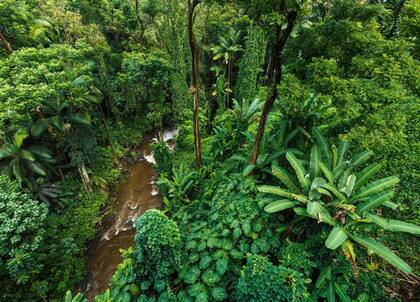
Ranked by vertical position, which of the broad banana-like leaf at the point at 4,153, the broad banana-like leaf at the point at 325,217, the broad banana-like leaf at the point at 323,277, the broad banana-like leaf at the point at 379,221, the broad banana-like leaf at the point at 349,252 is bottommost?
the broad banana-like leaf at the point at 4,153

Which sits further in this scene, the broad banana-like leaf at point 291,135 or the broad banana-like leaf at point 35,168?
the broad banana-like leaf at point 35,168

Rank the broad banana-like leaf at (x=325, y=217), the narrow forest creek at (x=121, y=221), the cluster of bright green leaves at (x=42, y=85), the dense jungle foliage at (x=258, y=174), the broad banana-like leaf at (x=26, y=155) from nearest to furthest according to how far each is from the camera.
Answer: the broad banana-like leaf at (x=325, y=217), the dense jungle foliage at (x=258, y=174), the cluster of bright green leaves at (x=42, y=85), the narrow forest creek at (x=121, y=221), the broad banana-like leaf at (x=26, y=155)

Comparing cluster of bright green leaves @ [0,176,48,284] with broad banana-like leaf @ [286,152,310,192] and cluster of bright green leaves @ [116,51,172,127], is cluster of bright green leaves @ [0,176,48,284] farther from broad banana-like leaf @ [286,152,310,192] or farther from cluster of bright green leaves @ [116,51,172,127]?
cluster of bright green leaves @ [116,51,172,127]

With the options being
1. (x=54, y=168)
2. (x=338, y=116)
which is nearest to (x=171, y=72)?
(x=54, y=168)

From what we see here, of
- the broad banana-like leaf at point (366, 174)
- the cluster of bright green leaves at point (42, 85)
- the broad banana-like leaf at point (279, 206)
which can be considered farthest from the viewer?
the cluster of bright green leaves at point (42, 85)

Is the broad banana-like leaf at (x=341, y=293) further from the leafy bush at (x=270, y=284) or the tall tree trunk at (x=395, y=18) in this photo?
the tall tree trunk at (x=395, y=18)

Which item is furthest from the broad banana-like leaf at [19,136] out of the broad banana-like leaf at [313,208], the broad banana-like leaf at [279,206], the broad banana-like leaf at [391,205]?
the broad banana-like leaf at [391,205]

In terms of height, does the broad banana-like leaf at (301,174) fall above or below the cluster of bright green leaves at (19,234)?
above
